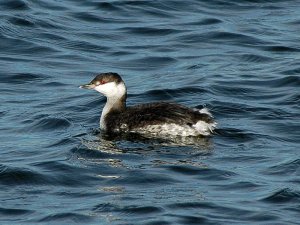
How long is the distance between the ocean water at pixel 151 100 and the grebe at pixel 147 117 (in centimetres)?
18

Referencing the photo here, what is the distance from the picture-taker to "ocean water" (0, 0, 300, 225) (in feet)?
40.0

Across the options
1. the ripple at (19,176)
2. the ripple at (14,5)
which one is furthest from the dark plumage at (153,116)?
the ripple at (14,5)

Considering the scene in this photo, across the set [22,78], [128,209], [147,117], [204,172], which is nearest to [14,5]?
[22,78]

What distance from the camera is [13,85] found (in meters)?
18.1

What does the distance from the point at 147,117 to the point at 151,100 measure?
212cm

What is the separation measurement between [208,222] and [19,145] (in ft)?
13.0

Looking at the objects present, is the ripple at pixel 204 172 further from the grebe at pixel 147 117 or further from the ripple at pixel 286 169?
the grebe at pixel 147 117

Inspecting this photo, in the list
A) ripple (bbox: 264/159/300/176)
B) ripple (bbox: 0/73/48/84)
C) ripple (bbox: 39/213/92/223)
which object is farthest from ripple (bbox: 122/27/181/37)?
ripple (bbox: 39/213/92/223)

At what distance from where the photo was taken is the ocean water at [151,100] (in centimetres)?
1220

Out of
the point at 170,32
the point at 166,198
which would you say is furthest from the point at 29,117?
the point at 170,32

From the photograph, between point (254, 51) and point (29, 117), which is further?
point (254, 51)

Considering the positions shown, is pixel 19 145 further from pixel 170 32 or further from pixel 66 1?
pixel 66 1

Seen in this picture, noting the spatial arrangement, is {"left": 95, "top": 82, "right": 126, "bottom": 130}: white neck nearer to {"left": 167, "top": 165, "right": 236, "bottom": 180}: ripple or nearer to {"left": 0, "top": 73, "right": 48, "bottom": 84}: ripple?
{"left": 167, "top": 165, "right": 236, "bottom": 180}: ripple

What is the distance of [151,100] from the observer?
1727 cm
